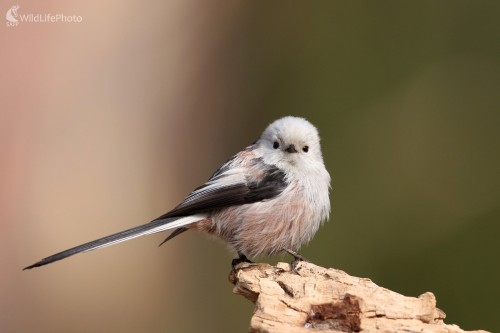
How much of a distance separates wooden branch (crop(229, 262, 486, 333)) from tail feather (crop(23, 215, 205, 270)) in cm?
72

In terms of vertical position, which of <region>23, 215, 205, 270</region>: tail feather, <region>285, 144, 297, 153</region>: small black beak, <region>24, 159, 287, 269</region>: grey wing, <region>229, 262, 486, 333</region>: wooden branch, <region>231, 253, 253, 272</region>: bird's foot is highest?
<region>285, 144, 297, 153</region>: small black beak

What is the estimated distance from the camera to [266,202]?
342cm

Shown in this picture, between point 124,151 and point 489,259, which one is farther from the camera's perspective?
point 124,151

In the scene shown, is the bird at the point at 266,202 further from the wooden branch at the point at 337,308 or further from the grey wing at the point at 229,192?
the wooden branch at the point at 337,308

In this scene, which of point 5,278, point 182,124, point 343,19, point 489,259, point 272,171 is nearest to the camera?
point 272,171

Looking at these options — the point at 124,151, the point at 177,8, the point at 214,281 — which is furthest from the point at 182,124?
the point at 214,281

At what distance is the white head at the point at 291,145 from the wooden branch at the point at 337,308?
924 millimetres

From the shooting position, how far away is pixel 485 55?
5.44 metres

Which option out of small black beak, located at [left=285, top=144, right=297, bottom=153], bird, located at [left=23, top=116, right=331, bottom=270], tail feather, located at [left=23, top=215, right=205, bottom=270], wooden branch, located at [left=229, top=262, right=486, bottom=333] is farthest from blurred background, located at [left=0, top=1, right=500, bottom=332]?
wooden branch, located at [left=229, top=262, right=486, bottom=333]

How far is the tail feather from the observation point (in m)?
3.01

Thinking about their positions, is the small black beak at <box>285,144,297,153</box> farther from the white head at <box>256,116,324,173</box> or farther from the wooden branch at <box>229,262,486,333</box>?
the wooden branch at <box>229,262,486,333</box>

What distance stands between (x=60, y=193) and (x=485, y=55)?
362 centimetres

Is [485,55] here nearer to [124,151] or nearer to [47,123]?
[124,151]

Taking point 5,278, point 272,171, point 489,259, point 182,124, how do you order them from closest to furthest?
point 272,171 < point 489,259 < point 5,278 < point 182,124
